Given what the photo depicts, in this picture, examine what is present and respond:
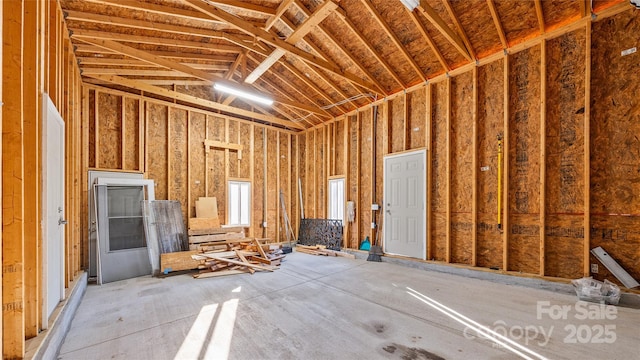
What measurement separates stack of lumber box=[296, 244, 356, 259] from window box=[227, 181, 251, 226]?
1842 millimetres

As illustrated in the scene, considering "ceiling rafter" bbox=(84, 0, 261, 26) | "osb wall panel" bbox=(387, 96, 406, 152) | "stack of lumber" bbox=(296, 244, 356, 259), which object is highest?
"ceiling rafter" bbox=(84, 0, 261, 26)

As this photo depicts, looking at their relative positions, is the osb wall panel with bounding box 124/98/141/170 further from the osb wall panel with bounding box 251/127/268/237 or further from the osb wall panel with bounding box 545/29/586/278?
the osb wall panel with bounding box 545/29/586/278

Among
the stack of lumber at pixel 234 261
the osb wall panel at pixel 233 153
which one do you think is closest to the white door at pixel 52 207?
the stack of lumber at pixel 234 261

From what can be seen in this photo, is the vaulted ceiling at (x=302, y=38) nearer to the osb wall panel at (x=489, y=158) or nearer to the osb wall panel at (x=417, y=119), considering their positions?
the osb wall panel at (x=417, y=119)

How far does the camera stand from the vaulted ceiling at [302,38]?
4328 millimetres

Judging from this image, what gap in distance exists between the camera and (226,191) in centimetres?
751

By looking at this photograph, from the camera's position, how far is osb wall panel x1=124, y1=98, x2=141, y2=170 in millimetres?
6047

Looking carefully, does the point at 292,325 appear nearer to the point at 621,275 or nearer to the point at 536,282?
the point at 536,282

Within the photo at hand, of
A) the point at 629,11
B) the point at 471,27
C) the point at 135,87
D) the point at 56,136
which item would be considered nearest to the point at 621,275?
the point at 629,11

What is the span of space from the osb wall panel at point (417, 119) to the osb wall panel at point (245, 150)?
15.6ft

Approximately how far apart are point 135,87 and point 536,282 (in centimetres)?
893

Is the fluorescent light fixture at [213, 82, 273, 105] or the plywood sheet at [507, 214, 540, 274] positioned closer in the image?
the plywood sheet at [507, 214, 540, 274]

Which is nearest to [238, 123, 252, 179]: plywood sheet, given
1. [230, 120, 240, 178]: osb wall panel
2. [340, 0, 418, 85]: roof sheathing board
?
[230, 120, 240, 178]: osb wall panel

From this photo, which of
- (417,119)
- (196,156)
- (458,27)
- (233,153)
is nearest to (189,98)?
(196,156)
